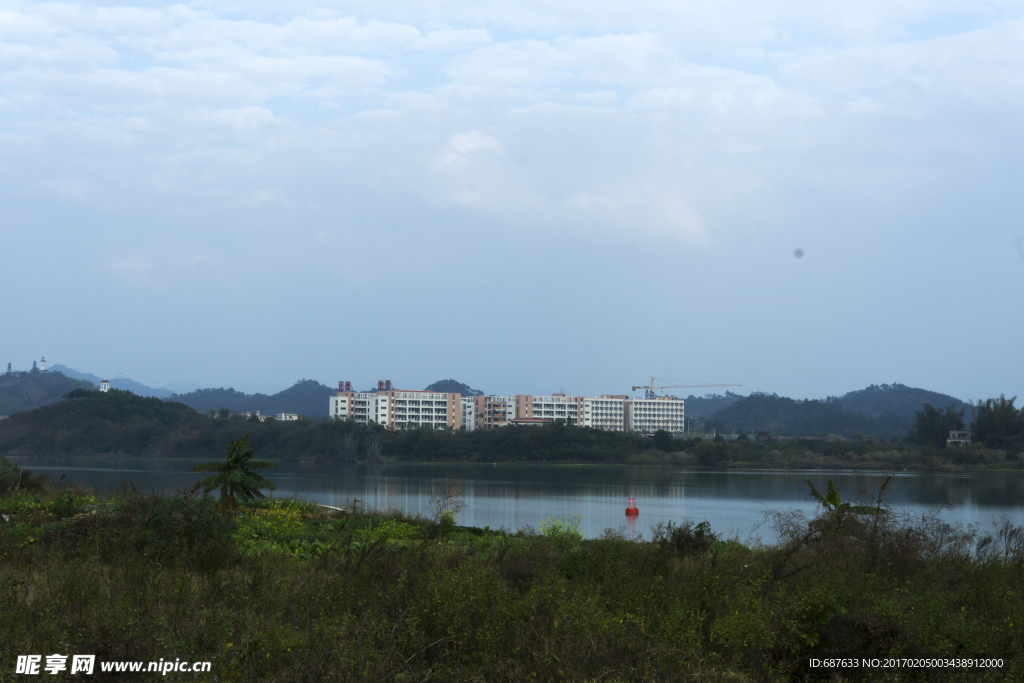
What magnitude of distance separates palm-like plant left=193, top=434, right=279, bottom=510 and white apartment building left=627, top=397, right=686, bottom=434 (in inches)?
5726

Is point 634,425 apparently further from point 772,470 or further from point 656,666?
point 656,666

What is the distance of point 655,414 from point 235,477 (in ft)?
497

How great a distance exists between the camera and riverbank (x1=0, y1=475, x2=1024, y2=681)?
5.49 meters

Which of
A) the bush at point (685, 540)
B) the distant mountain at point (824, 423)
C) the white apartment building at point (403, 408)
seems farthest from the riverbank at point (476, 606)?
the distant mountain at point (824, 423)

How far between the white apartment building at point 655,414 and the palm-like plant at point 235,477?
477ft

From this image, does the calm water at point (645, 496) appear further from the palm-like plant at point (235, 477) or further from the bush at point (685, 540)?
the bush at point (685, 540)

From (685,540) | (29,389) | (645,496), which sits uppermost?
(29,389)

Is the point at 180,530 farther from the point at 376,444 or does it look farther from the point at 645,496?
the point at 376,444

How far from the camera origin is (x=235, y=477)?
15711 mm

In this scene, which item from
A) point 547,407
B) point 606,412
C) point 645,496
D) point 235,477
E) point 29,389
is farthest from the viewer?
point 29,389

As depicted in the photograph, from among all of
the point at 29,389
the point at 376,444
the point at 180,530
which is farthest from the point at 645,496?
the point at 29,389

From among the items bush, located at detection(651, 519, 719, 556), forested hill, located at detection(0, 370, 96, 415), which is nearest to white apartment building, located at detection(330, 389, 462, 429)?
forested hill, located at detection(0, 370, 96, 415)

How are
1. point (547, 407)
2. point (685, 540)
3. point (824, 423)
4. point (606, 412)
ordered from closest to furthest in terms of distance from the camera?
1. point (685, 540)
2. point (547, 407)
3. point (606, 412)
4. point (824, 423)

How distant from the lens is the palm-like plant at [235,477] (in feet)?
51.2
